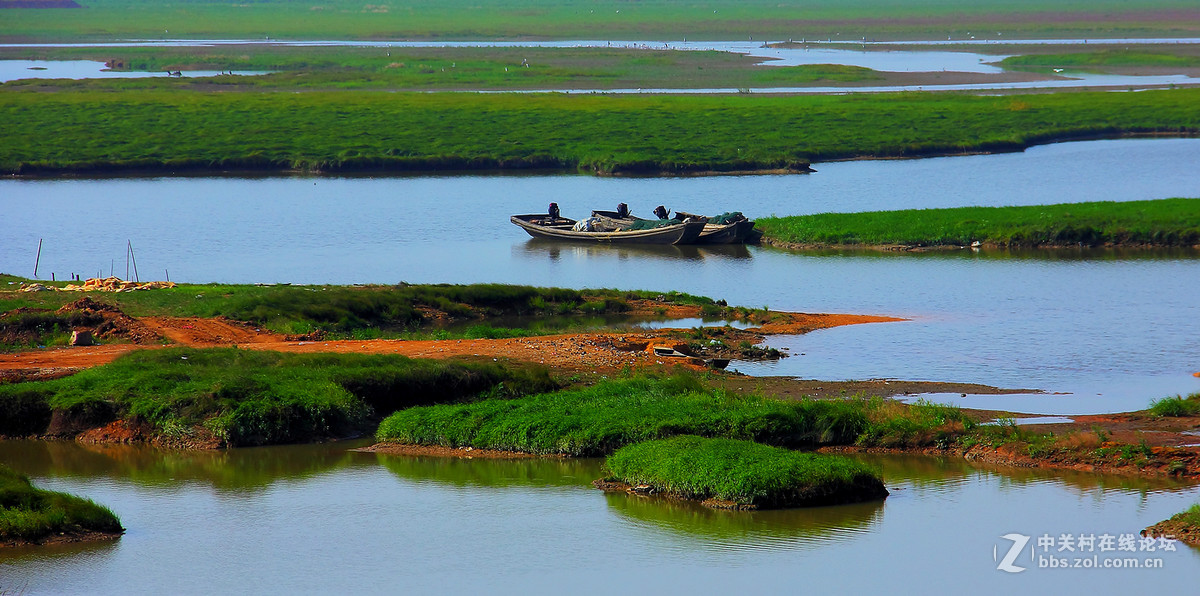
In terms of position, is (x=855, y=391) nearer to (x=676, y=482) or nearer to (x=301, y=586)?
(x=676, y=482)

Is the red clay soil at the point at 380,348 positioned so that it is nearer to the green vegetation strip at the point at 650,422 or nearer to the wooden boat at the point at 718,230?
the green vegetation strip at the point at 650,422

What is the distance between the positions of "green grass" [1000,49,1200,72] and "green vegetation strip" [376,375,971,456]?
8963 cm

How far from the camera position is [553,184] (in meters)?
61.5

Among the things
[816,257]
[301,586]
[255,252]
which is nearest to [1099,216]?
[816,257]

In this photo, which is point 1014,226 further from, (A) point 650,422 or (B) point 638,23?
(B) point 638,23

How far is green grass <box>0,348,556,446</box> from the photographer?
801 inches

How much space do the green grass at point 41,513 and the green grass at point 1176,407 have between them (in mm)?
14813

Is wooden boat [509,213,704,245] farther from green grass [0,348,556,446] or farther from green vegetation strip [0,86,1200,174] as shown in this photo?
green grass [0,348,556,446]

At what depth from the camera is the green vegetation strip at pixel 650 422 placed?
19.2 meters

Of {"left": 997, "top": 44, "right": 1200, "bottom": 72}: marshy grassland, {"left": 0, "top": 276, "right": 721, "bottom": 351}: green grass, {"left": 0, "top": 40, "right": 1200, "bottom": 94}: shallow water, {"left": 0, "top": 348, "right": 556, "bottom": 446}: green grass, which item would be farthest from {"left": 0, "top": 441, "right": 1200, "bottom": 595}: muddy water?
{"left": 997, "top": 44, "right": 1200, "bottom": 72}: marshy grassland

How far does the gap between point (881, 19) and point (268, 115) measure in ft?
387

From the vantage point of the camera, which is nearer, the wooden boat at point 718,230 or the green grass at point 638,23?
the wooden boat at point 718,230

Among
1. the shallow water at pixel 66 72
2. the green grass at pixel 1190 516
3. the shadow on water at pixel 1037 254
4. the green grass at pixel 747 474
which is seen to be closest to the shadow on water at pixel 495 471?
the green grass at pixel 747 474

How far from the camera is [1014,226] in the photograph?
42.9 m
